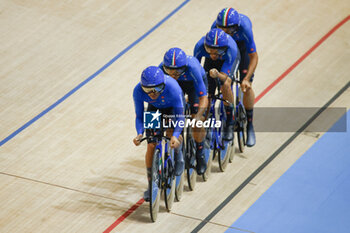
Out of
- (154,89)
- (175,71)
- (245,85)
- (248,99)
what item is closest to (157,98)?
(154,89)

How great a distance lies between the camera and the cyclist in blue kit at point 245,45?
24.5ft

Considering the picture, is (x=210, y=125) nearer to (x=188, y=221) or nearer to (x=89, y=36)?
(x=188, y=221)

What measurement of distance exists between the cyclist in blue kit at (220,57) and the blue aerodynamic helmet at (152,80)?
753 mm

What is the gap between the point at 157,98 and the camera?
647 cm

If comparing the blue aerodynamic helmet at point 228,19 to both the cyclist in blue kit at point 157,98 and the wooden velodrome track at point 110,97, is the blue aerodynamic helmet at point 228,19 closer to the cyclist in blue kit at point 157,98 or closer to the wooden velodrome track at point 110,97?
the cyclist in blue kit at point 157,98

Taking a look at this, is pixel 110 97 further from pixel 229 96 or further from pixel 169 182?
pixel 169 182

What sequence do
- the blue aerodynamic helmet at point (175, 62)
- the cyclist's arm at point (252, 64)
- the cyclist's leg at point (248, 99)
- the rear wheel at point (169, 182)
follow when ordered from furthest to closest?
1. the cyclist's leg at point (248, 99)
2. the cyclist's arm at point (252, 64)
3. the rear wheel at point (169, 182)
4. the blue aerodynamic helmet at point (175, 62)

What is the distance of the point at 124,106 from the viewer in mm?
8703

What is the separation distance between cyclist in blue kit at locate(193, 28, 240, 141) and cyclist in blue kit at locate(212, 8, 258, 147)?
244 mm

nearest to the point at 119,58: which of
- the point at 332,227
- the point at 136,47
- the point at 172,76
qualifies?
the point at 136,47

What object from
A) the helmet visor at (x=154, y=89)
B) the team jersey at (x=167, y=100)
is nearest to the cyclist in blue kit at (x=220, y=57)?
the team jersey at (x=167, y=100)

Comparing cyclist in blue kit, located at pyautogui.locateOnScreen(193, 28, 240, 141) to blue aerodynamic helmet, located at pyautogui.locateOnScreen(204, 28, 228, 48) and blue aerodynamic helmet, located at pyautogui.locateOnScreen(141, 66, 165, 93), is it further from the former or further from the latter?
blue aerodynamic helmet, located at pyautogui.locateOnScreen(141, 66, 165, 93)

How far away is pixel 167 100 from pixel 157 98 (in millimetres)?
94

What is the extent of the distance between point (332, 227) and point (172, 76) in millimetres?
1992
